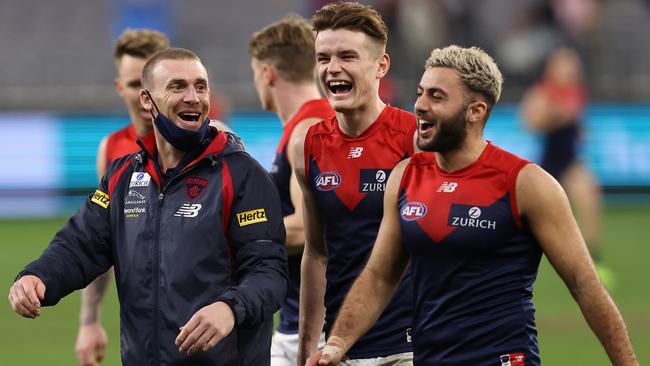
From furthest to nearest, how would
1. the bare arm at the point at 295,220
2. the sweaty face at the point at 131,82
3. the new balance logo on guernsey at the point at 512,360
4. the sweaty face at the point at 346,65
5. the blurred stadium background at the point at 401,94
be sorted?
the blurred stadium background at the point at 401,94, the sweaty face at the point at 131,82, the bare arm at the point at 295,220, the sweaty face at the point at 346,65, the new balance logo on guernsey at the point at 512,360

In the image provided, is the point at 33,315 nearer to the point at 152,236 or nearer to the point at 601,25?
the point at 152,236

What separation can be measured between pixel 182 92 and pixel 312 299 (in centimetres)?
134

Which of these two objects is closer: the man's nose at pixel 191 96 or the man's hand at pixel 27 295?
the man's hand at pixel 27 295

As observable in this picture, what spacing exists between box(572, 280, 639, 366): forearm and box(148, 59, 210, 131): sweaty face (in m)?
1.79

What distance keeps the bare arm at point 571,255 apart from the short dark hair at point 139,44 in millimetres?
3658

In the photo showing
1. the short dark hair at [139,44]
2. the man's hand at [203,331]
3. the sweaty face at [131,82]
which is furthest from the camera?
the short dark hair at [139,44]

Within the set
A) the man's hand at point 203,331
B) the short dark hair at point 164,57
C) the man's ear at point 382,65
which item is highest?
the man's ear at point 382,65

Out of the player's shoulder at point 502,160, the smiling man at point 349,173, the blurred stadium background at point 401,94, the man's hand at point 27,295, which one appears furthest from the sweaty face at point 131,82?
the blurred stadium background at point 401,94

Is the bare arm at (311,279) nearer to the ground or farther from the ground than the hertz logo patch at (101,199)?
nearer to the ground

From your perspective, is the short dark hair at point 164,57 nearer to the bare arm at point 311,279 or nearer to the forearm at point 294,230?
the bare arm at point 311,279

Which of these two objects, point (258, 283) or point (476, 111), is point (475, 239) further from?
point (258, 283)

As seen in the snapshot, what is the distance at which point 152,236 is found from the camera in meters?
5.46

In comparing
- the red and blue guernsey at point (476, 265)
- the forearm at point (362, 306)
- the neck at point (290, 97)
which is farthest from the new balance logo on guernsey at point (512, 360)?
the neck at point (290, 97)

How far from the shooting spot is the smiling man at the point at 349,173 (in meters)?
6.12
